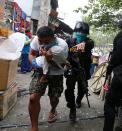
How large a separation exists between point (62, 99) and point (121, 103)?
9.36 feet

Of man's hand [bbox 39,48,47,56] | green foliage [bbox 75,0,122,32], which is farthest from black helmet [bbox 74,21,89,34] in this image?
green foliage [bbox 75,0,122,32]

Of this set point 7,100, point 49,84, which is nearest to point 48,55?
point 49,84

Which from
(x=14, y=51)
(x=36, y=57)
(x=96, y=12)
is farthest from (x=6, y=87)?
(x=96, y=12)

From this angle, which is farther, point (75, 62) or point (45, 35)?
point (75, 62)

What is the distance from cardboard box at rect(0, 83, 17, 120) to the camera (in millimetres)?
5170

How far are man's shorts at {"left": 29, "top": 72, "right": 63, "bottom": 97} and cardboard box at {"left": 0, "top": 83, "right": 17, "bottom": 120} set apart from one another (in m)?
0.90

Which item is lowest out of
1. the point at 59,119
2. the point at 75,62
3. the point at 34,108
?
the point at 59,119

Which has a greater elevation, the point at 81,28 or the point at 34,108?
the point at 81,28

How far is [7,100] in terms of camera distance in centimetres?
548

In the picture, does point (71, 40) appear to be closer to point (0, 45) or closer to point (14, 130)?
point (0, 45)

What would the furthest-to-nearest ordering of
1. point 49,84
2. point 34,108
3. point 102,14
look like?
1. point 102,14
2. point 49,84
3. point 34,108

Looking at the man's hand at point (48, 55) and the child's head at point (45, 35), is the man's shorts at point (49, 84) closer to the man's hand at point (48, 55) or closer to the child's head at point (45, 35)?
the man's hand at point (48, 55)

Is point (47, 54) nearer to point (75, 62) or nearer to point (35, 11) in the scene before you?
point (75, 62)

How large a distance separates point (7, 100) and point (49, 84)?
1145mm
